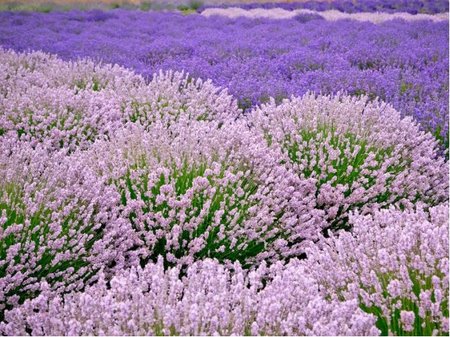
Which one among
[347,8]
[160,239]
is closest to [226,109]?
[160,239]

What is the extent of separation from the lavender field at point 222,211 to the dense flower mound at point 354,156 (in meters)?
0.01

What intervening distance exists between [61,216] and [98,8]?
412 inches

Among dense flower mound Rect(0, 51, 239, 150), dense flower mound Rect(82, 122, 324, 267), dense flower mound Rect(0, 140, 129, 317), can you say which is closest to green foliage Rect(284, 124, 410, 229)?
dense flower mound Rect(82, 122, 324, 267)

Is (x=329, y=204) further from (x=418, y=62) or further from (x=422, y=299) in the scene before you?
(x=418, y=62)

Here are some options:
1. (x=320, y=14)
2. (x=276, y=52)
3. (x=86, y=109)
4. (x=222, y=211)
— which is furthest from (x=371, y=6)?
(x=222, y=211)

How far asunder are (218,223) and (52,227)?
2.19 ft

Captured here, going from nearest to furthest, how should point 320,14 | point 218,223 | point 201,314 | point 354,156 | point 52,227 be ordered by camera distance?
point 201,314
point 52,227
point 218,223
point 354,156
point 320,14

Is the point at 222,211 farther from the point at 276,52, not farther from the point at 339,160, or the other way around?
the point at 276,52

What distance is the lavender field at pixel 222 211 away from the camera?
66.4 inches

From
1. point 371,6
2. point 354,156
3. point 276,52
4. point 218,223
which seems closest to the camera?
point 218,223

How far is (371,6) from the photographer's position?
13.4m

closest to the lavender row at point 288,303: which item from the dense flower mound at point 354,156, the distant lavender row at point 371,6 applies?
the dense flower mound at point 354,156

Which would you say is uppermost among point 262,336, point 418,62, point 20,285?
point 418,62

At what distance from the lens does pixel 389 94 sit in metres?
4.72
